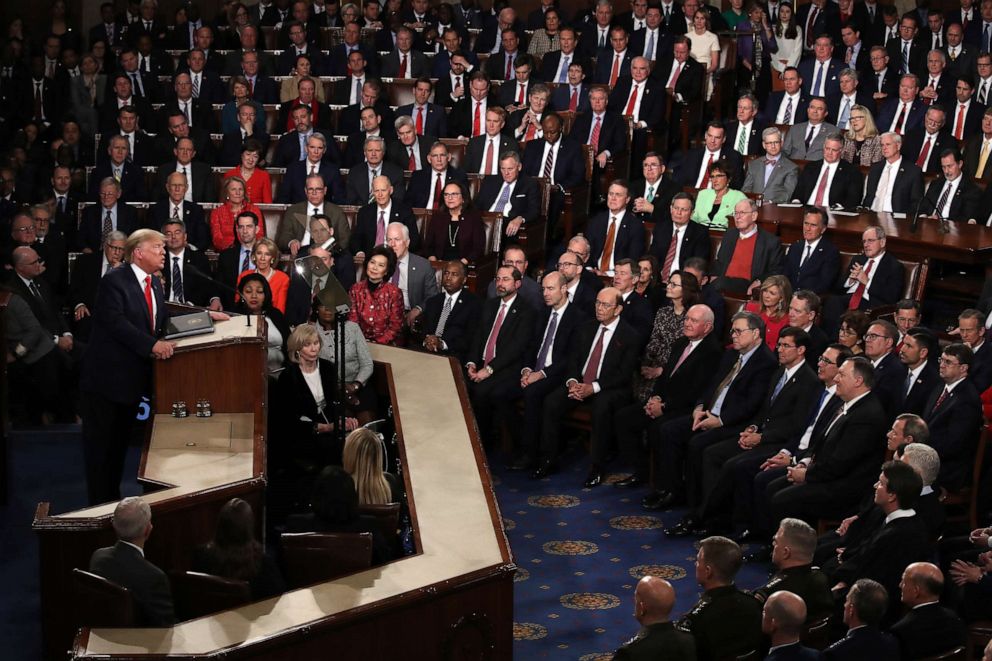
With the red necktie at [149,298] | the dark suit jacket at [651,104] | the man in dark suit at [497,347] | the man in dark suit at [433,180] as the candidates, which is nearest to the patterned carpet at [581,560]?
the man in dark suit at [497,347]

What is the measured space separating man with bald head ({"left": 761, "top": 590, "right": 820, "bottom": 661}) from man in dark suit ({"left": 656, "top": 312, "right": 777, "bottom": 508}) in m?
2.61

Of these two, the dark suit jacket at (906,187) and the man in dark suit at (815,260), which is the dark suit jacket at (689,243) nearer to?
the man in dark suit at (815,260)

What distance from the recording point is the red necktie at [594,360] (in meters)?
7.53

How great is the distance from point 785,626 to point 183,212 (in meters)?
6.22

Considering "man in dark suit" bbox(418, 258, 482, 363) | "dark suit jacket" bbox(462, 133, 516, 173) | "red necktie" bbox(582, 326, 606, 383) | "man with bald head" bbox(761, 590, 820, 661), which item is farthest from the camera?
"dark suit jacket" bbox(462, 133, 516, 173)

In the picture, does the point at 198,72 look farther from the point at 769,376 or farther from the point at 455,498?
the point at 455,498

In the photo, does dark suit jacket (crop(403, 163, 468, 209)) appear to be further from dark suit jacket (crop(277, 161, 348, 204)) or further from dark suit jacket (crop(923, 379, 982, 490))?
dark suit jacket (crop(923, 379, 982, 490))

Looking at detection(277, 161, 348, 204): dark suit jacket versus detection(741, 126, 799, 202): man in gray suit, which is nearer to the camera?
detection(741, 126, 799, 202): man in gray suit

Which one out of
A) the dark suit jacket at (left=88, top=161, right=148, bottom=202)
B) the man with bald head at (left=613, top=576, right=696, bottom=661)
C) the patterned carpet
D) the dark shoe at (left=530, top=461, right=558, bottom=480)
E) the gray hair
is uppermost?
the dark suit jacket at (left=88, top=161, right=148, bottom=202)

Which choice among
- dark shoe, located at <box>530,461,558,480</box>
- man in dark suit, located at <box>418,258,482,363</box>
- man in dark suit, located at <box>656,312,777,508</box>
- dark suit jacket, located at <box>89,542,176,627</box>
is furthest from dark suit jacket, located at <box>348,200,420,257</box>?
dark suit jacket, located at <box>89,542,176,627</box>

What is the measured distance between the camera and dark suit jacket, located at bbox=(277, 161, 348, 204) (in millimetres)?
9828

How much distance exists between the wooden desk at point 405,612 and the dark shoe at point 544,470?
2303 millimetres

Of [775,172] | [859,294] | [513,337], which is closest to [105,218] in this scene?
[513,337]

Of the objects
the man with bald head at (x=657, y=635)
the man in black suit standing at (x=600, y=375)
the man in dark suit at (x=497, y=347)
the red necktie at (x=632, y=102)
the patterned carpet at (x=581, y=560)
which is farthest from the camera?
the red necktie at (x=632, y=102)
